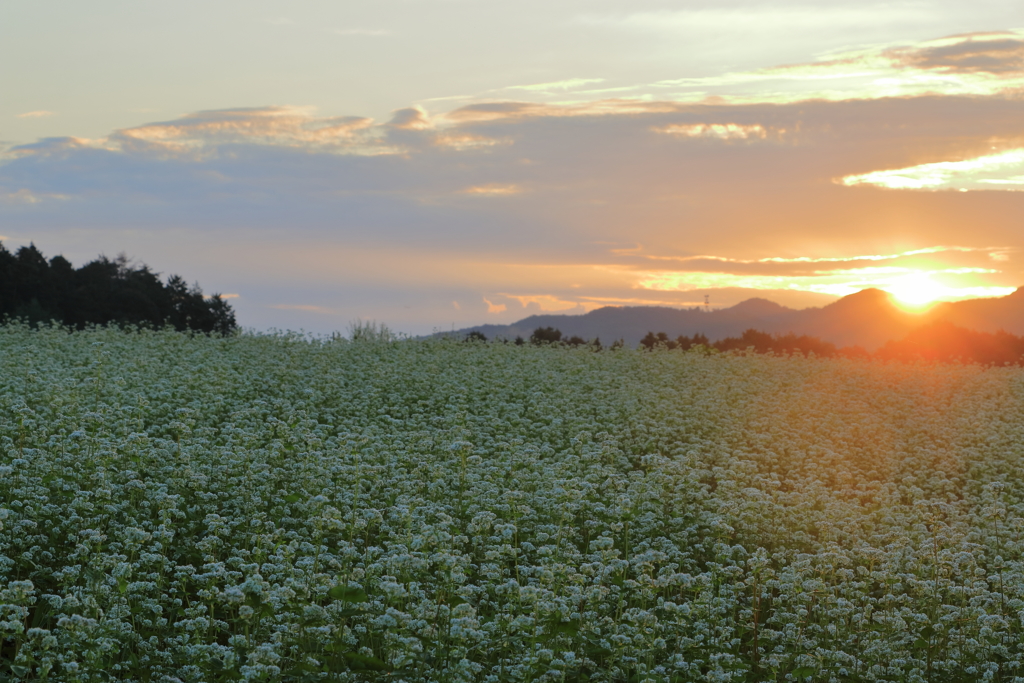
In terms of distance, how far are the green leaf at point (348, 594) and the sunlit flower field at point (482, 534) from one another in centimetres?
2

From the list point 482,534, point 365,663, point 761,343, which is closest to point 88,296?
point 761,343

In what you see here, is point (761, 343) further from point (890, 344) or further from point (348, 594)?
point (348, 594)

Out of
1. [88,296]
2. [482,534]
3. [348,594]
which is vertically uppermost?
[88,296]

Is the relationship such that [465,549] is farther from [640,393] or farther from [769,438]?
[640,393]

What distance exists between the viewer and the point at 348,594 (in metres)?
6.55

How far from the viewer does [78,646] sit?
21.9 ft

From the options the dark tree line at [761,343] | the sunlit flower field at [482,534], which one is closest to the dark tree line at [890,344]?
the dark tree line at [761,343]

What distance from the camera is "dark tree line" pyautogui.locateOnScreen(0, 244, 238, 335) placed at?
35750mm

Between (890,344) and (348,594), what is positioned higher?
(890,344)

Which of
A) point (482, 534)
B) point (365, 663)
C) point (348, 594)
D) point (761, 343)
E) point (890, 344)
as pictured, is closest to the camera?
point (365, 663)

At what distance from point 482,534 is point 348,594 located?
3.10 m

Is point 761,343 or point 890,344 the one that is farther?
point 890,344

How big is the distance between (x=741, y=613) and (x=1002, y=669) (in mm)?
2339

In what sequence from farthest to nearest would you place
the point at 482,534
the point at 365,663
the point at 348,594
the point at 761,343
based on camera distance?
the point at 761,343
the point at 482,534
the point at 348,594
the point at 365,663
